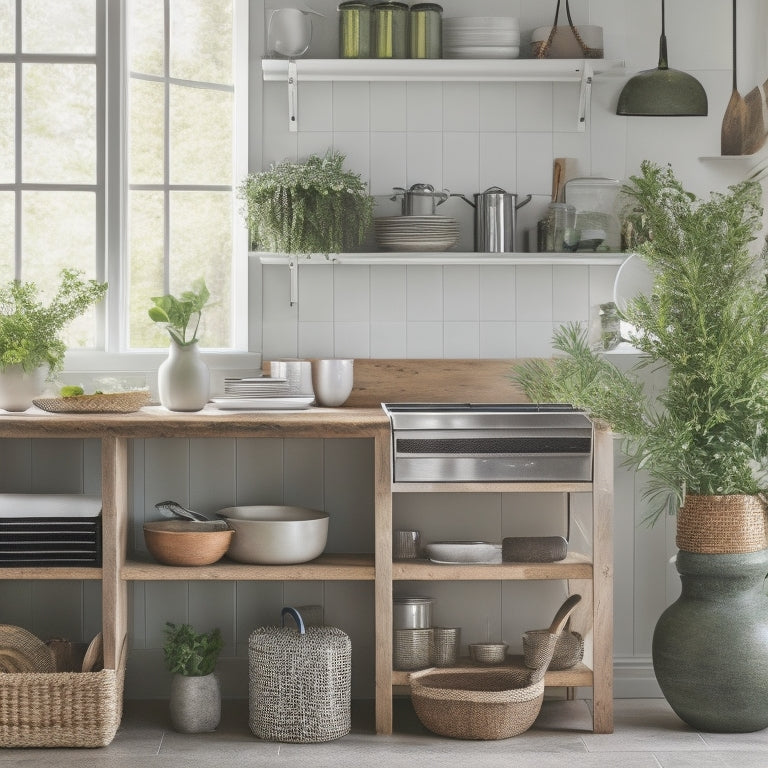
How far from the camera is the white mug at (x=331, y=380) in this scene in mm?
3428

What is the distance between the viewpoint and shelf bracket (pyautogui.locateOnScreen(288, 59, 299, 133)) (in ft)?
11.4

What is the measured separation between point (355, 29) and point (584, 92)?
821 mm

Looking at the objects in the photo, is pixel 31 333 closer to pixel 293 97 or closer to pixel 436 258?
pixel 293 97

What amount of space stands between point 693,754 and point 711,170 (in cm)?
197

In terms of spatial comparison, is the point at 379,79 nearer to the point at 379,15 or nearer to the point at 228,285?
the point at 379,15

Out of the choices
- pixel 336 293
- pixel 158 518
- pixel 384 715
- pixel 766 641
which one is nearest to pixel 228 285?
pixel 336 293

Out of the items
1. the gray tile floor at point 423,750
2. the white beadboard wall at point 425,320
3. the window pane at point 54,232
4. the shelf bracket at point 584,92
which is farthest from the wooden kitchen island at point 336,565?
the shelf bracket at point 584,92

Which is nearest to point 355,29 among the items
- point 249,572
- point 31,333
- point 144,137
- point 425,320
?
point 144,137

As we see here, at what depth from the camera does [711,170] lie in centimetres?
363

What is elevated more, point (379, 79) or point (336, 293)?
point (379, 79)

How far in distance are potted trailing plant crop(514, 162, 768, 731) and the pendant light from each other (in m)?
0.49

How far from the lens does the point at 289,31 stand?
3.47m

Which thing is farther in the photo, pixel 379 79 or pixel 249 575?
pixel 379 79

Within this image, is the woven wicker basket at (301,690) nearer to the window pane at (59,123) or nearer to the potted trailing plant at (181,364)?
the potted trailing plant at (181,364)
